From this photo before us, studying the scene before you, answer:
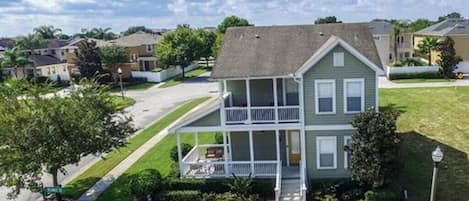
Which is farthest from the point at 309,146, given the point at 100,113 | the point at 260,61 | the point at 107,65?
the point at 107,65

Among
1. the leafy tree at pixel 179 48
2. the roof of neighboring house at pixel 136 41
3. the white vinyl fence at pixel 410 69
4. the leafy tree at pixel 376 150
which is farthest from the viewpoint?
the roof of neighboring house at pixel 136 41

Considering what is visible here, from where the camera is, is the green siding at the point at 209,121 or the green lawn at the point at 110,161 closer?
the green siding at the point at 209,121

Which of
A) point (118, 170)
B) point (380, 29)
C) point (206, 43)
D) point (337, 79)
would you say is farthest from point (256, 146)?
point (206, 43)

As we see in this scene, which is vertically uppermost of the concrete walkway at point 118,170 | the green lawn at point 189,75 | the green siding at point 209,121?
the green siding at point 209,121

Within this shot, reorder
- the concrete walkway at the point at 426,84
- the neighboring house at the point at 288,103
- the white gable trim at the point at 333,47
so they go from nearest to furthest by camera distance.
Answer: the white gable trim at the point at 333,47, the neighboring house at the point at 288,103, the concrete walkway at the point at 426,84

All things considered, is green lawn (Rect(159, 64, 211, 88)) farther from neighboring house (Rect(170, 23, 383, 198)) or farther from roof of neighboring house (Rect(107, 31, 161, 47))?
neighboring house (Rect(170, 23, 383, 198))

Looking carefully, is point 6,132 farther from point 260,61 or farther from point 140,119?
point 140,119

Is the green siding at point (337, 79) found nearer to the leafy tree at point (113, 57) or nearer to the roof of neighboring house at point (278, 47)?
the roof of neighboring house at point (278, 47)

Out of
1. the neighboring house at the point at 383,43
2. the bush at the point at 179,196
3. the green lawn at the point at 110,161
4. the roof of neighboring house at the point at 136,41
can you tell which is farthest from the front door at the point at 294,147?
the roof of neighboring house at the point at 136,41

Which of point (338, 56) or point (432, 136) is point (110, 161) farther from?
point (432, 136)
